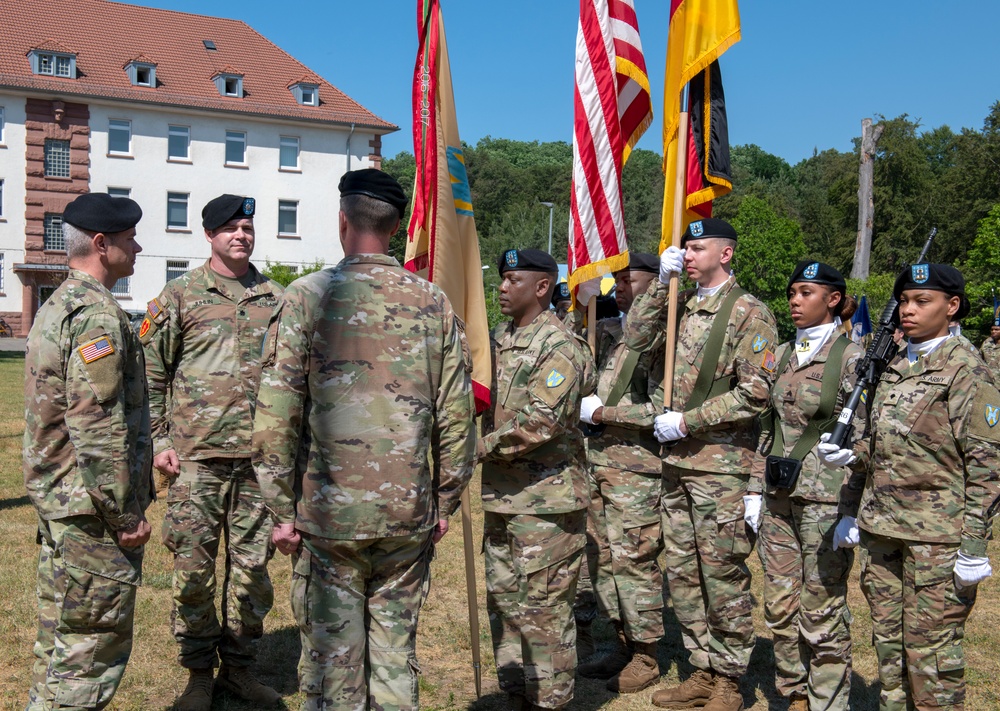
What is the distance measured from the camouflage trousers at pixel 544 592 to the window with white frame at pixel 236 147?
1640 inches

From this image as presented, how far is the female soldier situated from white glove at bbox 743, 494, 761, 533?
2 cm

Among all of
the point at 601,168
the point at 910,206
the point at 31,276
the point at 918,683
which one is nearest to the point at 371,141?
the point at 31,276

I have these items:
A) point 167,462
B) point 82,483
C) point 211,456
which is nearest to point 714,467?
point 211,456

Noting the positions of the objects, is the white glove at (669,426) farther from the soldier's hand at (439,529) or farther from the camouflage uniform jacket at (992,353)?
the camouflage uniform jacket at (992,353)

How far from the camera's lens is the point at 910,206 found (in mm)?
49750

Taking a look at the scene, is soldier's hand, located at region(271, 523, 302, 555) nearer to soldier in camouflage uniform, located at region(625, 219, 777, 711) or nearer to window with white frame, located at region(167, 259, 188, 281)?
soldier in camouflage uniform, located at region(625, 219, 777, 711)

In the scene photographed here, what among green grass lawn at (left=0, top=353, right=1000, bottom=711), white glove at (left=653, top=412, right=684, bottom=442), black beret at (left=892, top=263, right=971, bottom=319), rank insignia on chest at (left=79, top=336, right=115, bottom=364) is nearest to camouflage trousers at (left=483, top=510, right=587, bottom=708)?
green grass lawn at (left=0, top=353, right=1000, bottom=711)

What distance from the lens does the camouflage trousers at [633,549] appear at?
593 cm

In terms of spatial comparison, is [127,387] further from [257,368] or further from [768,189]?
[768,189]

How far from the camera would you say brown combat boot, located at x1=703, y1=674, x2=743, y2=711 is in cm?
534

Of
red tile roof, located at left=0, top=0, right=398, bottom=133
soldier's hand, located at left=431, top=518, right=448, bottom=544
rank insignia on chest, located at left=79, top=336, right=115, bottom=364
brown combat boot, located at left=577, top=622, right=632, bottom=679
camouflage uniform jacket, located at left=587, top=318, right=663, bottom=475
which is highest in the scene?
red tile roof, located at left=0, top=0, right=398, bottom=133

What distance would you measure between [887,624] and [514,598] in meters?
1.89

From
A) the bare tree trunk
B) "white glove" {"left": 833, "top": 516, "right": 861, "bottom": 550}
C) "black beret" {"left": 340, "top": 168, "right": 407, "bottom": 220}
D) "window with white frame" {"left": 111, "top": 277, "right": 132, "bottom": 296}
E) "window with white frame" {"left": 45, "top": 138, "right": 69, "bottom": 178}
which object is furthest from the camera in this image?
"window with white frame" {"left": 111, "top": 277, "right": 132, "bottom": 296}

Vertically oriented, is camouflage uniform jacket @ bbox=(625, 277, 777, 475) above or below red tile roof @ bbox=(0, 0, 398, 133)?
below
